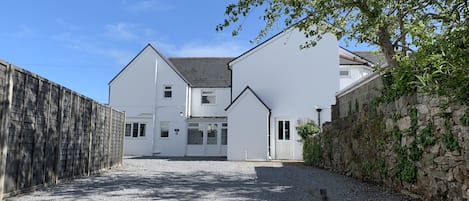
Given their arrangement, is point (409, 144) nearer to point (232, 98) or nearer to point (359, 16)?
point (359, 16)

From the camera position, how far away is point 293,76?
867 inches

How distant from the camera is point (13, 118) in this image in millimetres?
6637

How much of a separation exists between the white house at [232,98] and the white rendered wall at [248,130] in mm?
55

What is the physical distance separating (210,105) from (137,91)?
519cm

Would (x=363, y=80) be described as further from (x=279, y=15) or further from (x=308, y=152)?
(x=308, y=152)

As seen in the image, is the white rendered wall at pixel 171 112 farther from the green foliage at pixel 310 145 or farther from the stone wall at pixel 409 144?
the stone wall at pixel 409 144

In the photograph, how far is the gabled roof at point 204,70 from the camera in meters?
26.7

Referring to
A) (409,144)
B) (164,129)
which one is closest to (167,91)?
(164,129)

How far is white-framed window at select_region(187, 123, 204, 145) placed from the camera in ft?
82.5

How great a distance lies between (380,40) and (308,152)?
8.66 meters

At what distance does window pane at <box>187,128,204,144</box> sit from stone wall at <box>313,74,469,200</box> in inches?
566

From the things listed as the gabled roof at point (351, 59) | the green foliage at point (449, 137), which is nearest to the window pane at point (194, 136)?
the gabled roof at point (351, 59)

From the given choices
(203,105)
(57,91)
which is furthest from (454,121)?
(203,105)

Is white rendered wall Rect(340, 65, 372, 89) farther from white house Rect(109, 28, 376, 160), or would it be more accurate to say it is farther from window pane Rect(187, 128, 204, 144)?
window pane Rect(187, 128, 204, 144)
